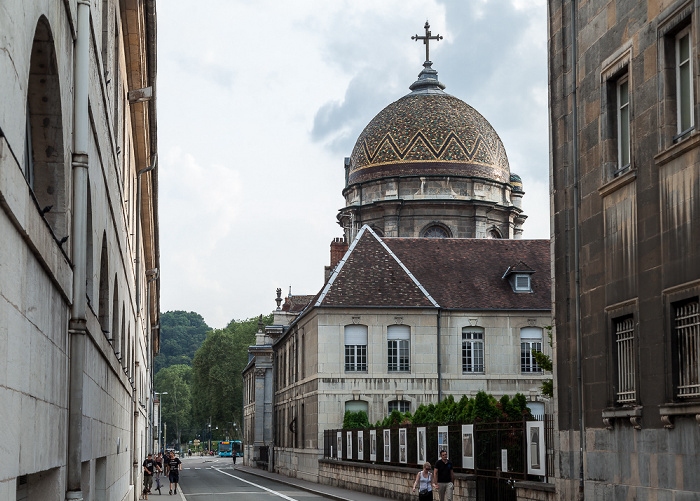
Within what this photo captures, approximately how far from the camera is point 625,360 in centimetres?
1608

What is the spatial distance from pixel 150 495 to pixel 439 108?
3585 cm

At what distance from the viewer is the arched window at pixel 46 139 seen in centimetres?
754

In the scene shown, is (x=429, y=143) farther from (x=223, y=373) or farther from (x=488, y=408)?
(x=223, y=373)

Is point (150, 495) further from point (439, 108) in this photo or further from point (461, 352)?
point (439, 108)

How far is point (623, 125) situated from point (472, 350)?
3039 centimetres

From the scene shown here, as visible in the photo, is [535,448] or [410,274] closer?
[535,448]

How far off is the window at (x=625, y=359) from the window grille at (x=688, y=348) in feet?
4.68

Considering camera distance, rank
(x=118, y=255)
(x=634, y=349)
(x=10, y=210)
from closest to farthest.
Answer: (x=10, y=210) < (x=634, y=349) < (x=118, y=255)

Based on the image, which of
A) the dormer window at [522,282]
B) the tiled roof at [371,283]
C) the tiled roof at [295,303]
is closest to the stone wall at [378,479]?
the tiled roof at [371,283]

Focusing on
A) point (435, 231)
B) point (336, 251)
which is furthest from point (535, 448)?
point (435, 231)

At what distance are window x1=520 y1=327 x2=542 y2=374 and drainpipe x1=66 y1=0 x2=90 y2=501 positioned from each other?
1547 inches

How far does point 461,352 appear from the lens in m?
46.2

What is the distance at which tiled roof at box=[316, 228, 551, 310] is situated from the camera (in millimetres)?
45594

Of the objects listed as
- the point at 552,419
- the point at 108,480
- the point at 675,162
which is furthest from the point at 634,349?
the point at 108,480
